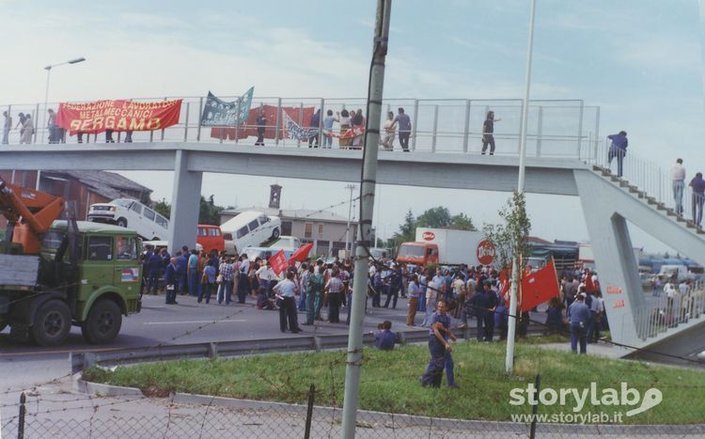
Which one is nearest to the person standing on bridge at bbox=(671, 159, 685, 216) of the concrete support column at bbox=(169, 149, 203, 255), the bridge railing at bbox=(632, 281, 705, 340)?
the bridge railing at bbox=(632, 281, 705, 340)

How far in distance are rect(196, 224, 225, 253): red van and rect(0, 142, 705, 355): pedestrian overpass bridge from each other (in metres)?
14.4

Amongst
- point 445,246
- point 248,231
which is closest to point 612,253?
point 445,246

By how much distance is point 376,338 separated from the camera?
18.0 meters

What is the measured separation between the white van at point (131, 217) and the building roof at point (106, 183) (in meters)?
4.25

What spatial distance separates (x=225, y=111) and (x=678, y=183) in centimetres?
1635

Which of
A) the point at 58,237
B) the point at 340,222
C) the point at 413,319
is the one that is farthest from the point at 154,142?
the point at 340,222

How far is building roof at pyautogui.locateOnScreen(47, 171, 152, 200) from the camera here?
173 feet

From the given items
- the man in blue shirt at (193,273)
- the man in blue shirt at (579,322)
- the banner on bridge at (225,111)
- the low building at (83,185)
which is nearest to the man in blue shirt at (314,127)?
the banner on bridge at (225,111)

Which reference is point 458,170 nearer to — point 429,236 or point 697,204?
point 697,204

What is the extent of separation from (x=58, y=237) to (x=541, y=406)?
33.5 feet

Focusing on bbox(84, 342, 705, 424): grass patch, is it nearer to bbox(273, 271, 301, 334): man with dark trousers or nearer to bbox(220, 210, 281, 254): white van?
bbox(273, 271, 301, 334): man with dark trousers

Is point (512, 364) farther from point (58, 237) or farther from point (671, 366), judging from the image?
point (58, 237)

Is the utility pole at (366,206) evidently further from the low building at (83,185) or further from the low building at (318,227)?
the low building at (318,227)

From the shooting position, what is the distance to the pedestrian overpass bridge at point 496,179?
2089 cm
